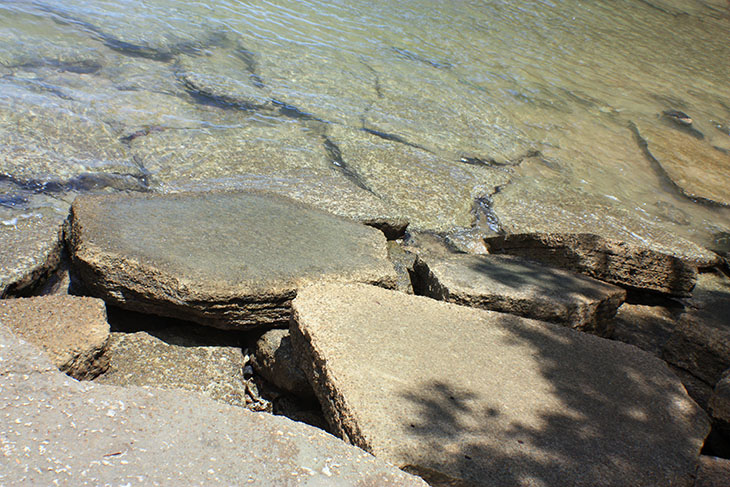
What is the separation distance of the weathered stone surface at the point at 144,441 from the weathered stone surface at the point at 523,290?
1136mm

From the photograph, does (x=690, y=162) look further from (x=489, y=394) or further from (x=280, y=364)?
(x=280, y=364)

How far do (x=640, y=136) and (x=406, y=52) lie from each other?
238 centimetres

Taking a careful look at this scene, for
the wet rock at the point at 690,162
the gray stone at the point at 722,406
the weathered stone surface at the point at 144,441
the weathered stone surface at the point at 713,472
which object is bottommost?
the weathered stone surface at the point at 144,441

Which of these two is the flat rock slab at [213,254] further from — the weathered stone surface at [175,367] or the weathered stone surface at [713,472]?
the weathered stone surface at [713,472]

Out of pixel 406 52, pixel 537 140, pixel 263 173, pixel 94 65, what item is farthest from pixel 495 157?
pixel 94 65

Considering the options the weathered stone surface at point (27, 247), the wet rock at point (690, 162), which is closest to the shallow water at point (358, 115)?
the wet rock at point (690, 162)

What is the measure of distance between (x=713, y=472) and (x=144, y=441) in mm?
1655

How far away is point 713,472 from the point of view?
200cm

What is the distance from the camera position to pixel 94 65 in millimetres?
4641

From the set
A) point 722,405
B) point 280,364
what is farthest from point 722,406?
point 280,364

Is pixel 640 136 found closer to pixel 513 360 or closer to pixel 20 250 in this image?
pixel 513 360

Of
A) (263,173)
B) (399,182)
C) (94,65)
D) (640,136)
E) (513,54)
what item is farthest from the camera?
(513,54)

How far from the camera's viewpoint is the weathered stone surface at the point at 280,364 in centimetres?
227

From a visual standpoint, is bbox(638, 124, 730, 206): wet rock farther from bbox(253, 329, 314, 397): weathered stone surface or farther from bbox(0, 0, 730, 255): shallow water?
bbox(253, 329, 314, 397): weathered stone surface
